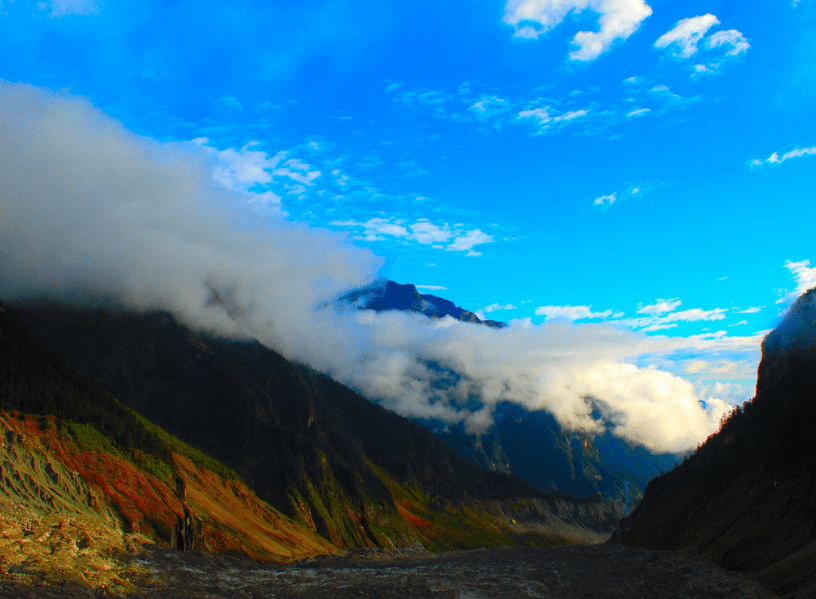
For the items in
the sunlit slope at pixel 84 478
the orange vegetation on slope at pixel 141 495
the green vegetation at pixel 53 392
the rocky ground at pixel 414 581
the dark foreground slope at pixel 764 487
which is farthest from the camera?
the green vegetation at pixel 53 392

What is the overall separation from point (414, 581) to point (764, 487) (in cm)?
5743

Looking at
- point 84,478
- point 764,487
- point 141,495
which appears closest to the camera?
point 84,478

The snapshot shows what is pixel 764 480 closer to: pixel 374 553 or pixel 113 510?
pixel 113 510

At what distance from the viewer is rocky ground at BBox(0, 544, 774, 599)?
191 ft

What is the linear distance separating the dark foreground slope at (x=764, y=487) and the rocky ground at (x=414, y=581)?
4.57 meters

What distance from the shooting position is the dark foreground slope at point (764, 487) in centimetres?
6719

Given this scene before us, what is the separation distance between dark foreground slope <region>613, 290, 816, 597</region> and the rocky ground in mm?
4575

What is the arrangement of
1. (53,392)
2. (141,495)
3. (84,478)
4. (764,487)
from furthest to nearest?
(53,392) → (141,495) → (764,487) → (84,478)

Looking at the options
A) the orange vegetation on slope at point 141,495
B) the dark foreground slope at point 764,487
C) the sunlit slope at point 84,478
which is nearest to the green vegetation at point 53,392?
the sunlit slope at point 84,478

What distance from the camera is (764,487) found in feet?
284

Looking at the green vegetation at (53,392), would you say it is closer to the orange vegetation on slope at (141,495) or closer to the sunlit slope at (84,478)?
the sunlit slope at (84,478)

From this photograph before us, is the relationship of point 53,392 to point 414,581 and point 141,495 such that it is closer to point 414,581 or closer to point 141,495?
point 141,495

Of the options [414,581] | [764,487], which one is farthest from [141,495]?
[764,487]

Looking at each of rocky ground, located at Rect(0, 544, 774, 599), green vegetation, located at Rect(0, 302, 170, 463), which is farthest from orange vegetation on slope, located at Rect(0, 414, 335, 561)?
rocky ground, located at Rect(0, 544, 774, 599)
